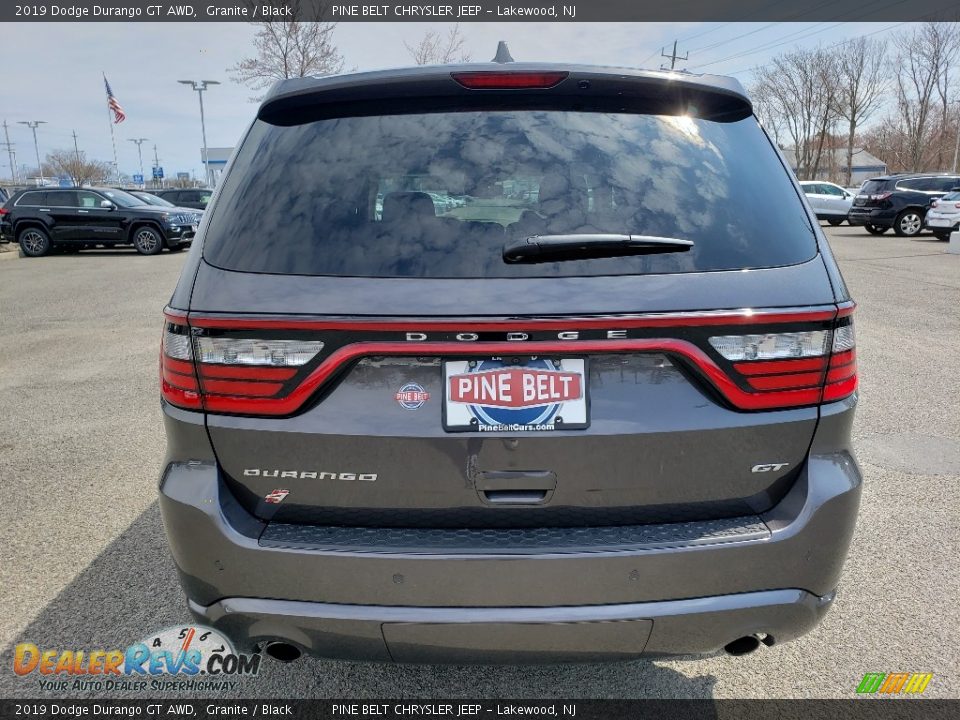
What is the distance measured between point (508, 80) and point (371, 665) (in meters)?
2.00

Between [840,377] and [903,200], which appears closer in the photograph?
[840,377]

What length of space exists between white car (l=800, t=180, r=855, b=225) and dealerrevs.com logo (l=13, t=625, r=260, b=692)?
98.8ft

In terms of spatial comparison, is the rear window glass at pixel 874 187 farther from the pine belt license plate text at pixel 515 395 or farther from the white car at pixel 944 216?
the pine belt license plate text at pixel 515 395

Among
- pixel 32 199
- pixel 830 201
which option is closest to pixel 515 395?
pixel 32 199

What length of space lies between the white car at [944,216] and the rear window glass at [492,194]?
21420 millimetres

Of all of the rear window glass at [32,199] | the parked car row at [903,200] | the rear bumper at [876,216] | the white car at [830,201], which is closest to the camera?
the rear window glass at [32,199]

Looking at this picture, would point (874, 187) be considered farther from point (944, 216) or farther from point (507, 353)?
point (507, 353)

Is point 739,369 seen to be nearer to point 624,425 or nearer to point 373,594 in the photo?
point 624,425

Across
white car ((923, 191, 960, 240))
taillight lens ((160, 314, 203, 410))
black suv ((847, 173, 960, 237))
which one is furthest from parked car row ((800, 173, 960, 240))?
taillight lens ((160, 314, 203, 410))

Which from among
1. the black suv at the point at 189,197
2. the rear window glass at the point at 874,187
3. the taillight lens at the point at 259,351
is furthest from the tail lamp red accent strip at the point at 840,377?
the black suv at the point at 189,197

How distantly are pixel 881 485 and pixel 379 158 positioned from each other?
3.46 meters

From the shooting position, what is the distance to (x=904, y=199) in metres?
21.8

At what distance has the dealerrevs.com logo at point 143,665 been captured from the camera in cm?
239

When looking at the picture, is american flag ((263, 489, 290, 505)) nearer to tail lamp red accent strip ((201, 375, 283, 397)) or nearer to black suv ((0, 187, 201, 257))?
tail lamp red accent strip ((201, 375, 283, 397))
